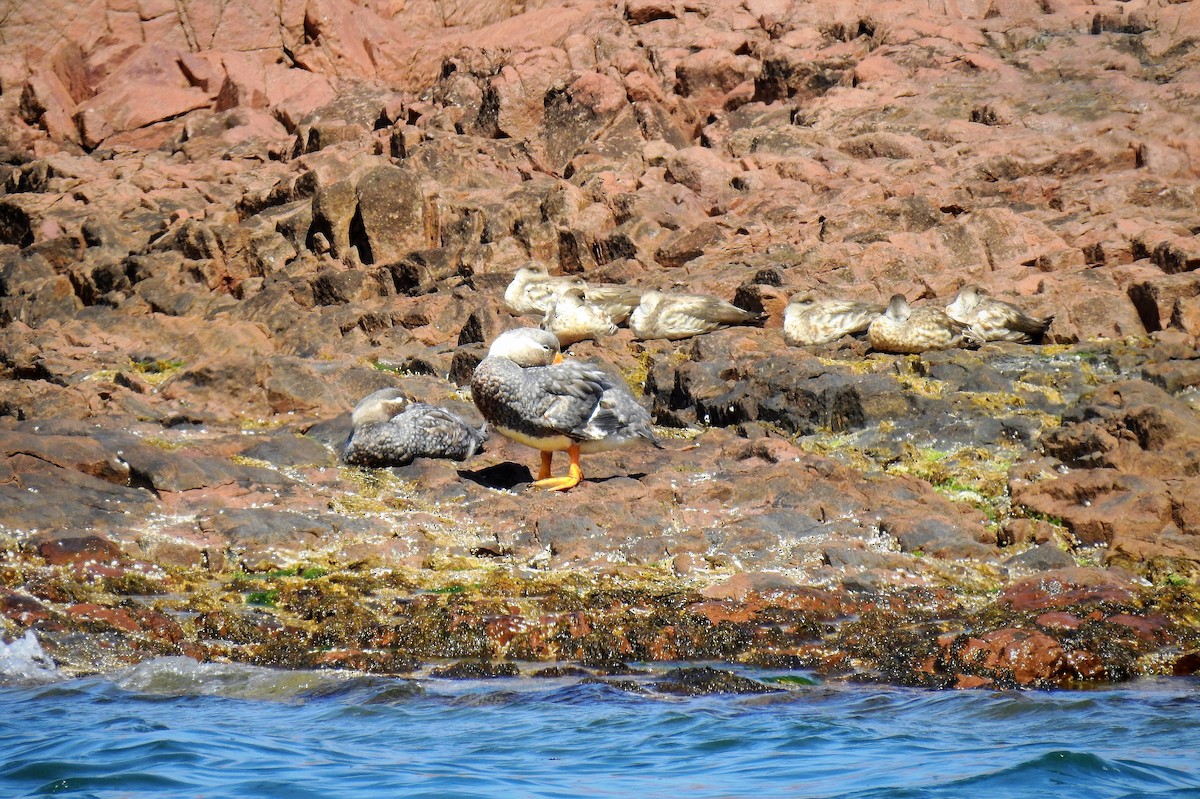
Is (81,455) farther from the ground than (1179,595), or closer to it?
farther from the ground

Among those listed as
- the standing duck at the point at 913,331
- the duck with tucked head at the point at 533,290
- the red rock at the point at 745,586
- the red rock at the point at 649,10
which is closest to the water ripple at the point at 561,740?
the red rock at the point at 745,586

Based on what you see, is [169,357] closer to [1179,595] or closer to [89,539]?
[89,539]

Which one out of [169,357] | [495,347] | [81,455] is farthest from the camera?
[169,357]

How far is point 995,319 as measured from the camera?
16.8 meters

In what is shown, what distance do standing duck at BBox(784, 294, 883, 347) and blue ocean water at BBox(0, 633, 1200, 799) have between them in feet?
32.7

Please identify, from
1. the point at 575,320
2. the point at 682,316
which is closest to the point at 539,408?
the point at 575,320

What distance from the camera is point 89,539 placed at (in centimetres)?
866

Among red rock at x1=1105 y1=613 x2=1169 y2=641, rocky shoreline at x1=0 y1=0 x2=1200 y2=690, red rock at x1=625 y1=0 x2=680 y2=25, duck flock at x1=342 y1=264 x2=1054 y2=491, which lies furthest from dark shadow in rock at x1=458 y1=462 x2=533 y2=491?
red rock at x1=625 y1=0 x2=680 y2=25

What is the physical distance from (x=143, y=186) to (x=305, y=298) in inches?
344

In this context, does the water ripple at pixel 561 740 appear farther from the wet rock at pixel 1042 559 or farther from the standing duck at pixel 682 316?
the standing duck at pixel 682 316

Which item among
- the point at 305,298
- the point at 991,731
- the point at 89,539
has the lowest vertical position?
the point at 991,731

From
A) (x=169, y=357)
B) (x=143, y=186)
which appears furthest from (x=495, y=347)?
(x=143, y=186)

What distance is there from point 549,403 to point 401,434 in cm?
154

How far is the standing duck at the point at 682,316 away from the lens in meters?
17.5
